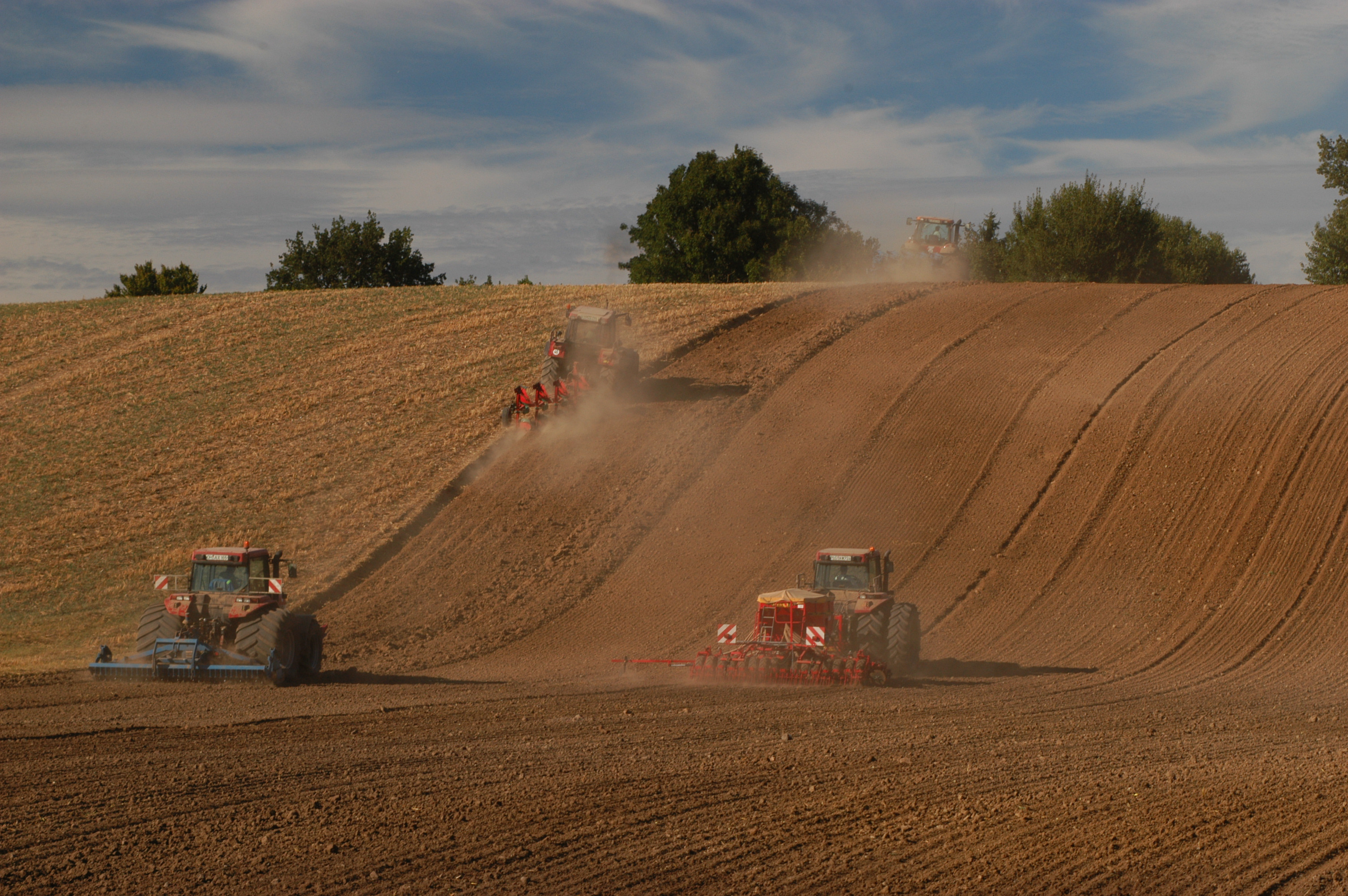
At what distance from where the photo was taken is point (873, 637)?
662 inches

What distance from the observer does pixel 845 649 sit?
665 inches

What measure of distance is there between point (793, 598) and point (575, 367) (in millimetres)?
14679

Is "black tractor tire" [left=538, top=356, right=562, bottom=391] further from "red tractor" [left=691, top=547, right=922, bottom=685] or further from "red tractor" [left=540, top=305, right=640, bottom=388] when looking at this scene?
"red tractor" [left=691, top=547, right=922, bottom=685]

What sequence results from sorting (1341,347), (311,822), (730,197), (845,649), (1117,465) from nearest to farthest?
1. (311,822)
2. (845,649)
3. (1117,465)
4. (1341,347)
5. (730,197)

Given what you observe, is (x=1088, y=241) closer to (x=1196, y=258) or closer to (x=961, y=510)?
(x=1196, y=258)

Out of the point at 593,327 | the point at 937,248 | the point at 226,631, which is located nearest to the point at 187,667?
the point at 226,631

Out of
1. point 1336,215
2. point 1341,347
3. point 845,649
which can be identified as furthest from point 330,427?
point 1336,215

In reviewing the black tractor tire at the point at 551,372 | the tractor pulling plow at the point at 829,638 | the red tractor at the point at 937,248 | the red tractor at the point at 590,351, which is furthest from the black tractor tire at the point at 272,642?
the red tractor at the point at 937,248

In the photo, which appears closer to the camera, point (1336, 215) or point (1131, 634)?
point (1131, 634)

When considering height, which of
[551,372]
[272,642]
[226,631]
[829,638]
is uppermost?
[551,372]

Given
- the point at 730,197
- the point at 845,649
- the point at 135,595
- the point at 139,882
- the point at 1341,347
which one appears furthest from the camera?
the point at 730,197

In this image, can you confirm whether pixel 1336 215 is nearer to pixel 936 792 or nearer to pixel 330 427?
pixel 330 427

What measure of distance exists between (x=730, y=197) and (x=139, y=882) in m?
73.8

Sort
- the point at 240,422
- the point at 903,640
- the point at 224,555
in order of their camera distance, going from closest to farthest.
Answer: the point at 224,555
the point at 903,640
the point at 240,422
